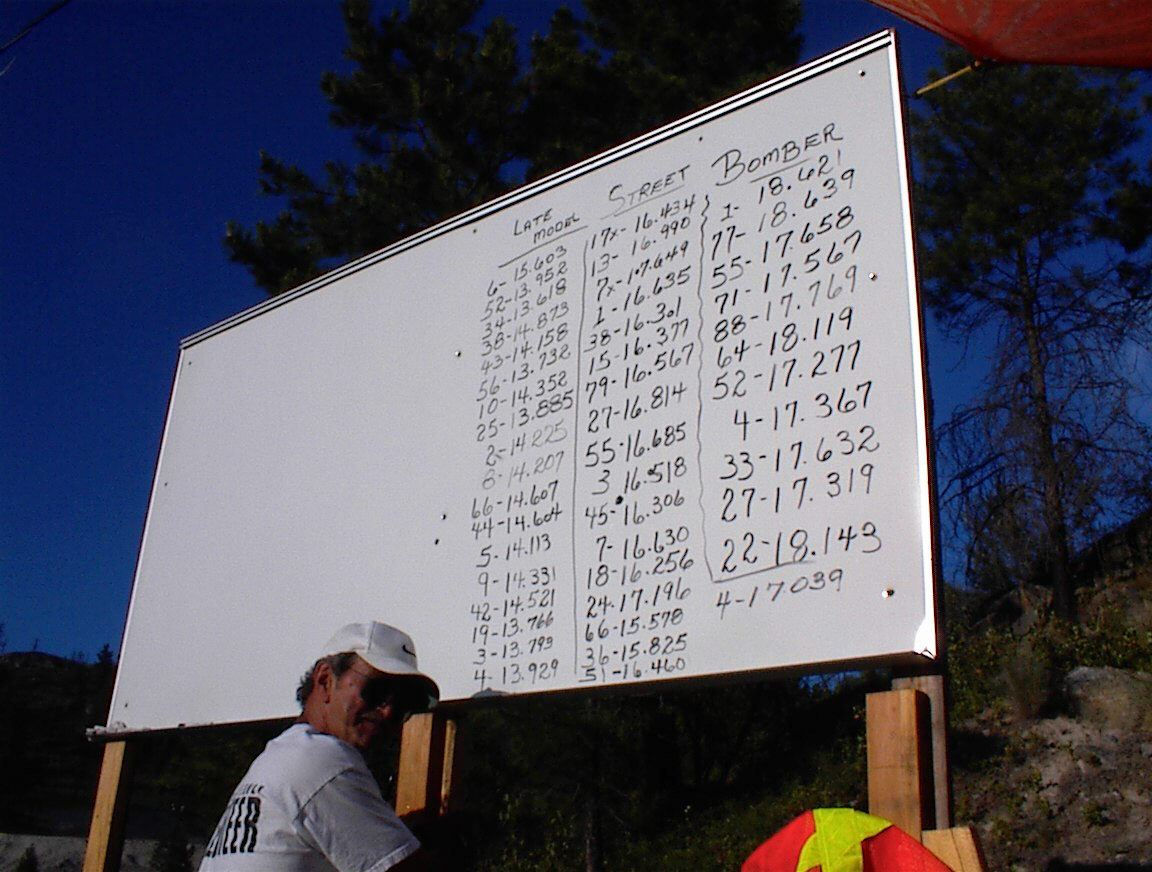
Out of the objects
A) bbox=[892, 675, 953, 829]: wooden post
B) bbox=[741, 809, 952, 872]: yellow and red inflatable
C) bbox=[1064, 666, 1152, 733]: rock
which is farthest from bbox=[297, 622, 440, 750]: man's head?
bbox=[1064, 666, 1152, 733]: rock

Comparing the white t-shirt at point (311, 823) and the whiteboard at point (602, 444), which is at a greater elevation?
the whiteboard at point (602, 444)

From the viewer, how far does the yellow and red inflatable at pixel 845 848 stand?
172cm

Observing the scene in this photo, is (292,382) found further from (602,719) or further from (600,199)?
(602,719)

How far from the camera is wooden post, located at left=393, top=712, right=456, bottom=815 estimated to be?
Answer: 275 centimetres

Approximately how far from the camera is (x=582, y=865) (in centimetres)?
738

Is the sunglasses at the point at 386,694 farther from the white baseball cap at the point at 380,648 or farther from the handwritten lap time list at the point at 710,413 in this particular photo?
the handwritten lap time list at the point at 710,413

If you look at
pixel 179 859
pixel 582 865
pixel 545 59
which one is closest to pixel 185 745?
pixel 179 859

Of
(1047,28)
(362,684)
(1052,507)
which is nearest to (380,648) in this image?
(362,684)

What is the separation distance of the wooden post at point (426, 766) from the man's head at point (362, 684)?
420mm

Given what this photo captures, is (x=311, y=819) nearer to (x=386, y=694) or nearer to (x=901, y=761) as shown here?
(x=386, y=694)

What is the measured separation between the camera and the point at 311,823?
194cm

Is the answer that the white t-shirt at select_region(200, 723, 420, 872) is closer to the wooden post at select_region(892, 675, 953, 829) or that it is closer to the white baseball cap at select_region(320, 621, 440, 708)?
the white baseball cap at select_region(320, 621, 440, 708)

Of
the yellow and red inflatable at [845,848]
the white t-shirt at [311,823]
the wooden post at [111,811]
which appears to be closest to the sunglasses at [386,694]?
the white t-shirt at [311,823]

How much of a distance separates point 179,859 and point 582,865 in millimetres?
2863
